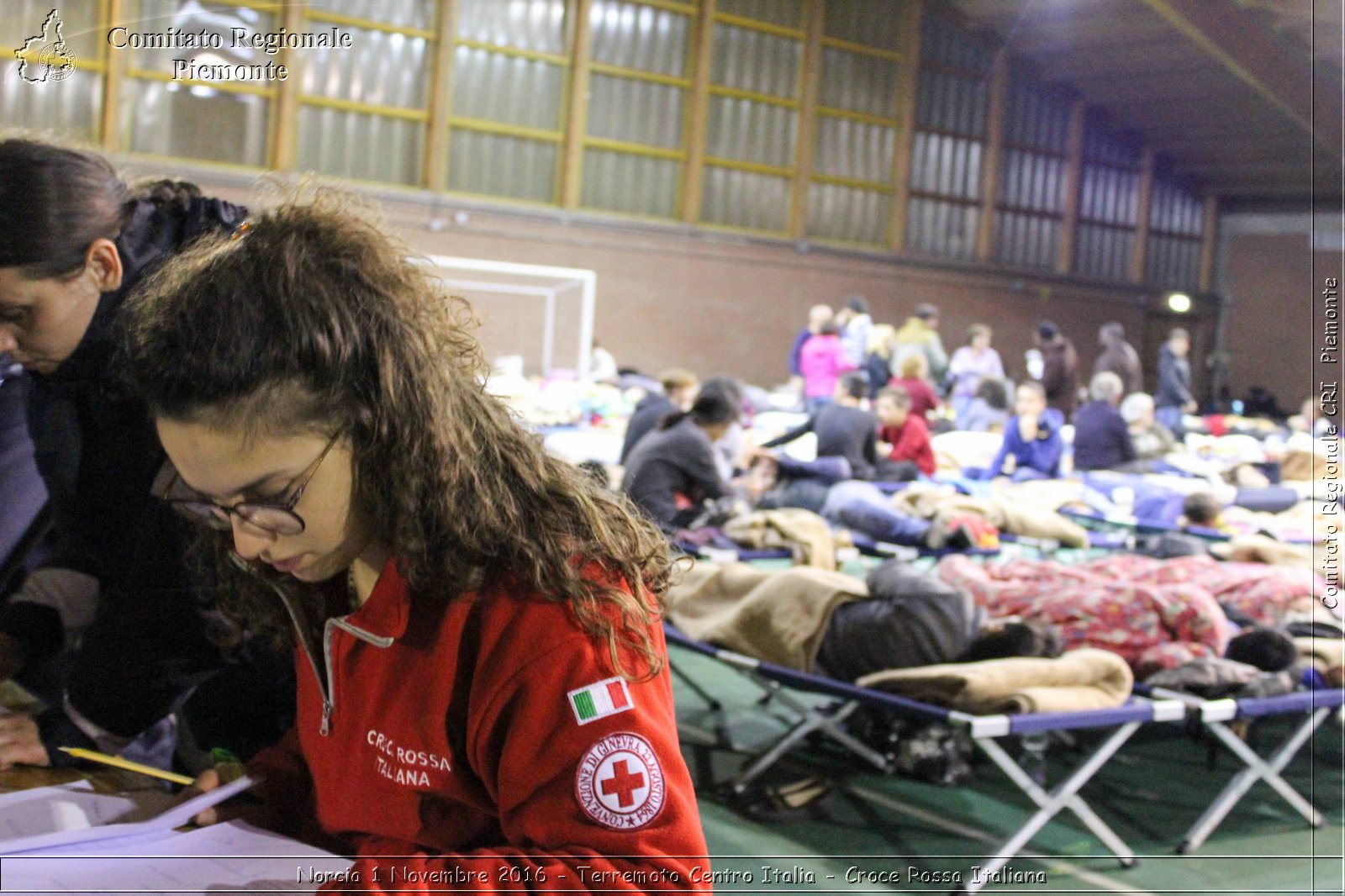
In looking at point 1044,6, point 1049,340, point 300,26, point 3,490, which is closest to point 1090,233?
Result: point 1049,340

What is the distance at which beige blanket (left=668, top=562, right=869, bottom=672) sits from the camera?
109 inches

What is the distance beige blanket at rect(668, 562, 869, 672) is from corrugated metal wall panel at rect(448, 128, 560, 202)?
5313 millimetres

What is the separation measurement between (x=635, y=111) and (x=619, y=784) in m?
7.24

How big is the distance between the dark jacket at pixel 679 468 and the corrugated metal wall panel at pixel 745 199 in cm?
364

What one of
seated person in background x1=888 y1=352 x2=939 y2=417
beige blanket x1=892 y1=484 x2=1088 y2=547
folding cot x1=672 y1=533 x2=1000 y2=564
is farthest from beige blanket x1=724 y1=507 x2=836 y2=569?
seated person in background x1=888 y1=352 x2=939 y2=417

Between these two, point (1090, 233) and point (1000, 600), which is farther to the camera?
point (1090, 233)

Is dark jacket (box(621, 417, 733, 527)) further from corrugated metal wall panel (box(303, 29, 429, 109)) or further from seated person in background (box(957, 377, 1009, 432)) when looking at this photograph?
seated person in background (box(957, 377, 1009, 432))

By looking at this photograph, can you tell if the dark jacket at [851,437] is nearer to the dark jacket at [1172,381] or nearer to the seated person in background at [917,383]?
the seated person in background at [917,383]

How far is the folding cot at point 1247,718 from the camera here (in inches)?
102

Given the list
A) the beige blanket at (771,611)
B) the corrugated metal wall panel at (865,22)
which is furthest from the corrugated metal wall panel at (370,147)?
the beige blanket at (771,611)

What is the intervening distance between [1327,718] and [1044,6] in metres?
2.22

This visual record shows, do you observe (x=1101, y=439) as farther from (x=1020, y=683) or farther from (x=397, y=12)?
(x=1020, y=683)

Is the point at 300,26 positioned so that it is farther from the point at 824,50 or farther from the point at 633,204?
the point at 633,204

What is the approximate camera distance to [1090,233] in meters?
7.22
